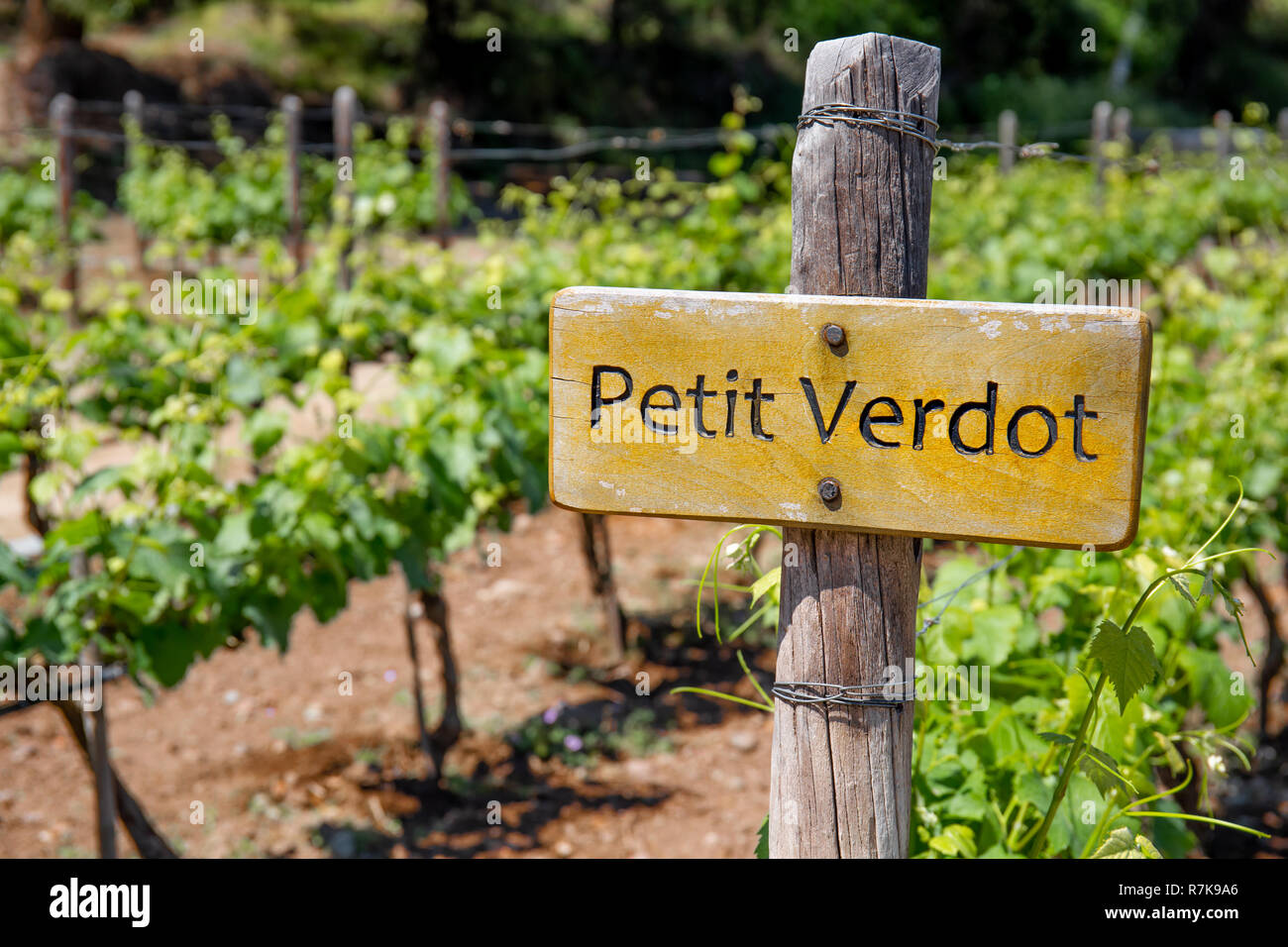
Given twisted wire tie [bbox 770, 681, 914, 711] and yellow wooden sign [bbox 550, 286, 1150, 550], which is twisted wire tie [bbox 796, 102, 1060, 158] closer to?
yellow wooden sign [bbox 550, 286, 1150, 550]

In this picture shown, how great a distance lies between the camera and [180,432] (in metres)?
2.51

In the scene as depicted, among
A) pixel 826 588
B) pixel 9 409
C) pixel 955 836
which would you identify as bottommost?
pixel 955 836

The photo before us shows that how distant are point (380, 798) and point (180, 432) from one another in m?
1.25

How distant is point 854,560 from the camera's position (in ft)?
3.92

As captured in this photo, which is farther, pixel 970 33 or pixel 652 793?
pixel 970 33

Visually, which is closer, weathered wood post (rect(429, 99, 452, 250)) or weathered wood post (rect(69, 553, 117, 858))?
weathered wood post (rect(69, 553, 117, 858))

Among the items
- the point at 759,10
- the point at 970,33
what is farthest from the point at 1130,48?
the point at 759,10

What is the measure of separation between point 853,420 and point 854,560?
160 mm

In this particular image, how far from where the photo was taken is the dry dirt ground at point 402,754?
9.84 feet

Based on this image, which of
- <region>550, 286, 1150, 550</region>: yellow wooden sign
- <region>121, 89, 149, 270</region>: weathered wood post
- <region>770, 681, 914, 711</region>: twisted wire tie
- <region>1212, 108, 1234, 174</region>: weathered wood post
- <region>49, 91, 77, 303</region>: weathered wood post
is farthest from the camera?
<region>121, 89, 149, 270</region>: weathered wood post

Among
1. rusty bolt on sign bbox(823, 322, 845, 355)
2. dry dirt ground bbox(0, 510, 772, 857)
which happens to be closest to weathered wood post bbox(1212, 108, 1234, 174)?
dry dirt ground bbox(0, 510, 772, 857)

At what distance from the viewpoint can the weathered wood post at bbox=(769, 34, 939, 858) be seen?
1171mm

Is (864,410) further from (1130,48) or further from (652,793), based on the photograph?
(1130,48)

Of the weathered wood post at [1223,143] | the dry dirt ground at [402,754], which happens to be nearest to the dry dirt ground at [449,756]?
the dry dirt ground at [402,754]
